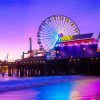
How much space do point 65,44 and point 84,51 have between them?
781cm

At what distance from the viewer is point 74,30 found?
89.4 m

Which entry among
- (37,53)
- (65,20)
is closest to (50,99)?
(65,20)

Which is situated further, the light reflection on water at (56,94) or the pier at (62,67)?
the pier at (62,67)

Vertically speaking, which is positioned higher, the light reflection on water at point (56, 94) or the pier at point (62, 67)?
the pier at point (62, 67)

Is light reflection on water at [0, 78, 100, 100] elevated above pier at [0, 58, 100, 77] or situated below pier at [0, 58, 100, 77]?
below

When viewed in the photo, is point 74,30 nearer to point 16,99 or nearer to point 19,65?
point 19,65

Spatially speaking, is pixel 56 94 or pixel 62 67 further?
pixel 62 67

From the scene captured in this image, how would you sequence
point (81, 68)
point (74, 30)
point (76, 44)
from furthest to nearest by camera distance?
point (76, 44), point (74, 30), point (81, 68)

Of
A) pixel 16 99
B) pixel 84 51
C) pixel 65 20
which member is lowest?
pixel 16 99

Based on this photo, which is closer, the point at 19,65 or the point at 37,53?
the point at 19,65

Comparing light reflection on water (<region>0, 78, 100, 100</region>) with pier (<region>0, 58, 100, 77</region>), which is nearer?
light reflection on water (<region>0, 78, 100, 100</region>)

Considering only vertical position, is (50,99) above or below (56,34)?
below

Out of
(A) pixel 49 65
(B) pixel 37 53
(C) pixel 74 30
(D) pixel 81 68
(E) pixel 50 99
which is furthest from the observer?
(B) pixel 37 53

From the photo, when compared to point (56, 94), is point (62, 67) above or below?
above
